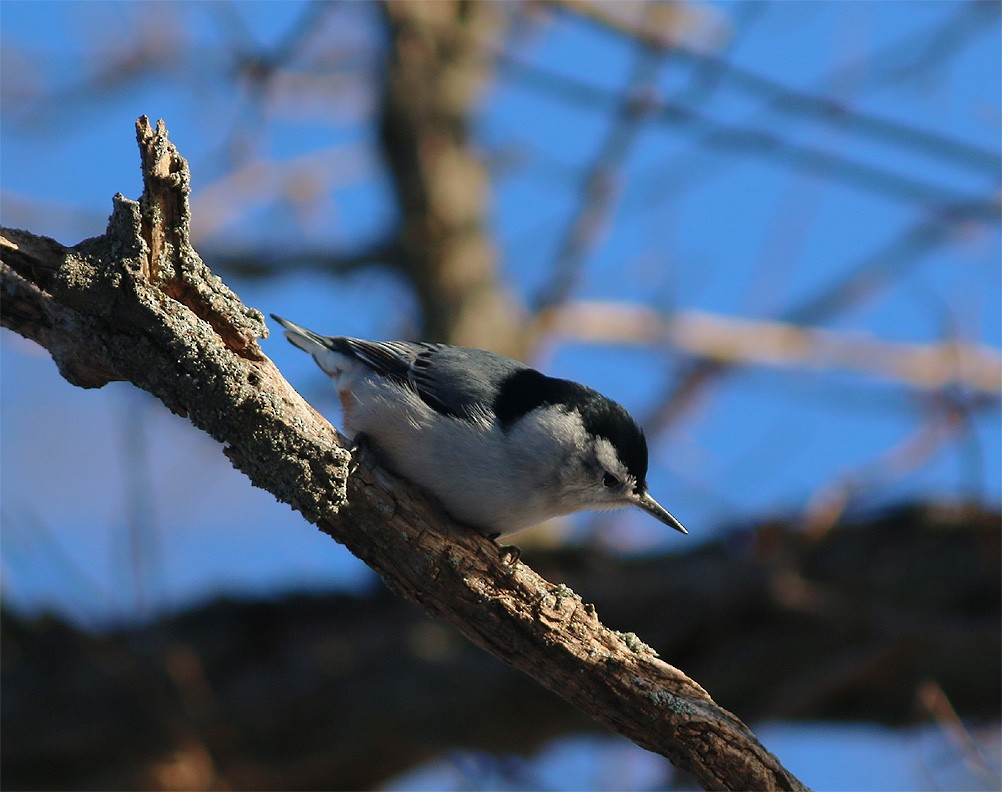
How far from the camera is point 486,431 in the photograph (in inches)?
102

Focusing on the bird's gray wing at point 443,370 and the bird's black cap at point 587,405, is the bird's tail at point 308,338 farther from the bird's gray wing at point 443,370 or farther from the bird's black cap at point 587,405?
the bird's black cap at point 587,405

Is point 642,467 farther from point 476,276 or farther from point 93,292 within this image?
point 476,276

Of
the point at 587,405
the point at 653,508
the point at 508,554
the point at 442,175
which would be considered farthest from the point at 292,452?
the point at 442,175

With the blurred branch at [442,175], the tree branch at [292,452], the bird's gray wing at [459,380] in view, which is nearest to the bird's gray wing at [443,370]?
the bird's gray wing at [459,380]

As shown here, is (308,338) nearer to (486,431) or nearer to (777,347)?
(486,431)

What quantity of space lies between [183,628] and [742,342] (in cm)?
348

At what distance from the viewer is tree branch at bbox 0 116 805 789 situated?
1891 mm

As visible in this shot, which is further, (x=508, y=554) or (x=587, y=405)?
(x=587, y=405)

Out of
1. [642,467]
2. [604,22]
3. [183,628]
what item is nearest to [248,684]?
[183,628]

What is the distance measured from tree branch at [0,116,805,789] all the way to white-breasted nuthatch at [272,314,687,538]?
0.18m

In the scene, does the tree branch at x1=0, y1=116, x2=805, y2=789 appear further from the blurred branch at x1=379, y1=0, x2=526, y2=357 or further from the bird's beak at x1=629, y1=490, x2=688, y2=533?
the blurred branch at x1=379, y1=0, x2=526, y2=357

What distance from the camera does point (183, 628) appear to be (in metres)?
4.70

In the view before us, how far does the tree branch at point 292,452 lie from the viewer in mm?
1891

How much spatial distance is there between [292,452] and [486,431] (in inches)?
28.0
